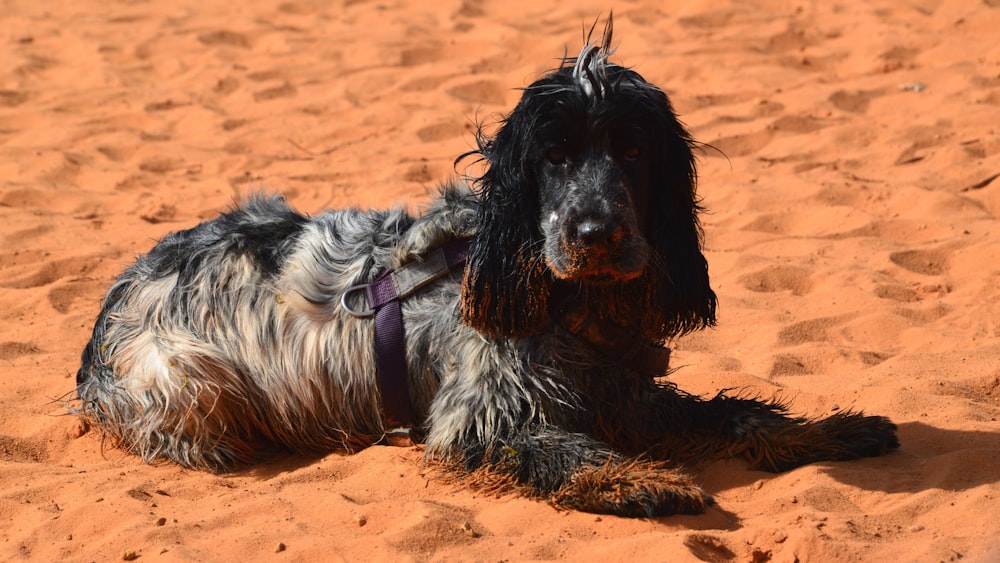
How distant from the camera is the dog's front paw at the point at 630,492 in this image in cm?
383

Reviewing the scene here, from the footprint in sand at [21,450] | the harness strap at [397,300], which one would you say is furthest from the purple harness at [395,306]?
the footprint in sand at [21,450]

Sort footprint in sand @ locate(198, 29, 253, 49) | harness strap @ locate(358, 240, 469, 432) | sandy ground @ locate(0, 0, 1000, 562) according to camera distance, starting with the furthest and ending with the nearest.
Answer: footprint in sand @ locate(198, 29, 253, 49)
harness strap @ locate(358, 240, 469, 432)
sandy ground @ locate(0, 0, 1000, 562)

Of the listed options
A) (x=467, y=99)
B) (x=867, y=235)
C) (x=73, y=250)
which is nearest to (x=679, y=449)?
(x=867, y=235)

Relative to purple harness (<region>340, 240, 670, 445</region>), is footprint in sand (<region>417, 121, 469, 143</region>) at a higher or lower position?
higher

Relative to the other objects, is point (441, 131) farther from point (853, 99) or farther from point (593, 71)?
point (593, 71)

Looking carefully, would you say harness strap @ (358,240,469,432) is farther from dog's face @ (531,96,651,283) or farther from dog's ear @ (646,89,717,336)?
dog's ear @ (646,89,717,336)

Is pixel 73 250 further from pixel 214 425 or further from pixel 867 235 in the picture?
pixel 867 235

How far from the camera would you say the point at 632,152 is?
160 inches

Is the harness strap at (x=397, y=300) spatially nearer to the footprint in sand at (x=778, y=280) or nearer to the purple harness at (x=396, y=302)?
the purple harness at (x=396, y=302)

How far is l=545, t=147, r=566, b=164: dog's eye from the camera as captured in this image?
159 inches

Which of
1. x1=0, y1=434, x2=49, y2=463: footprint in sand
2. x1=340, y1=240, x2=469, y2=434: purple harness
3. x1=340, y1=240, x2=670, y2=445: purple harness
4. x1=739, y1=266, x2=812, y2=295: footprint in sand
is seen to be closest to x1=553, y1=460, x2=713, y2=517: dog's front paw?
x1=340, y1=240, x2=670, y2=445: purple harness

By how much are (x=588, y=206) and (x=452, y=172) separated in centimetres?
425

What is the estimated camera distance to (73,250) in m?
6.87

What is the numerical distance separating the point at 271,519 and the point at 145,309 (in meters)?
1.36
